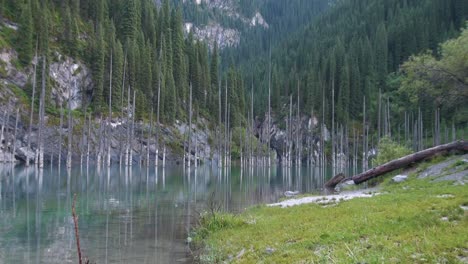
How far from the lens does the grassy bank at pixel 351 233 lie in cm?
972

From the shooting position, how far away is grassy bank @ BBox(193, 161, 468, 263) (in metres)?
9.72

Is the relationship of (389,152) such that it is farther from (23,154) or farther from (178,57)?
(178,57)

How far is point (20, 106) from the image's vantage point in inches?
3078

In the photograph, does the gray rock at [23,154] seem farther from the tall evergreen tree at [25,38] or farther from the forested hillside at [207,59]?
the tall evergreen tree at [25,38]

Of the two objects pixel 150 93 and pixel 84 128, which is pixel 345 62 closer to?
pixel 150 93

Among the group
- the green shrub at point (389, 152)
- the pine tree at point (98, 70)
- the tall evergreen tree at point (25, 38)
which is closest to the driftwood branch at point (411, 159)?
the green shrub at point (389, 152)

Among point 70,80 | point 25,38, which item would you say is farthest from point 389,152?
point 25,38

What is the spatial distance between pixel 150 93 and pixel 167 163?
68.4 feet

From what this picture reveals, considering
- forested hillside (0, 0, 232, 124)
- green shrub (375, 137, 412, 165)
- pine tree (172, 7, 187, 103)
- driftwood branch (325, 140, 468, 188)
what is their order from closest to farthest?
driftwood branch (325, 140, 468, 188) → green shrub (375, 137, 412, 165) → forested hillside (0, 0, 232, 124) → pine tree (172, 7, 187, 103)

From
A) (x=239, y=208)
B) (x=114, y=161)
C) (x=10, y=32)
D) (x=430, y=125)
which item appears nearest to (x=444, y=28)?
(x=430, y=125)

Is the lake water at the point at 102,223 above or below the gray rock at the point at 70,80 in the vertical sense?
below

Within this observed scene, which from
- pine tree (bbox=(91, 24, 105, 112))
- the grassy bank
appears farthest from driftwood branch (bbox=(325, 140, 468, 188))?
pine tree (bbox=(91, 24, 105, 112))

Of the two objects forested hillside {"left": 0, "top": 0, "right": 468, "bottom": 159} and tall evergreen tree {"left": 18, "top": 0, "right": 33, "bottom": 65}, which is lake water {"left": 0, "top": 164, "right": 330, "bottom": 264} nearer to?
forested hillside {"left": 0, "top": 0, "right": 468, "bottom": 159}

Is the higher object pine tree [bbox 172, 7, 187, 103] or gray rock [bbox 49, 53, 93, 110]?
pine tree [bbox 172, 7, 187, 103]
